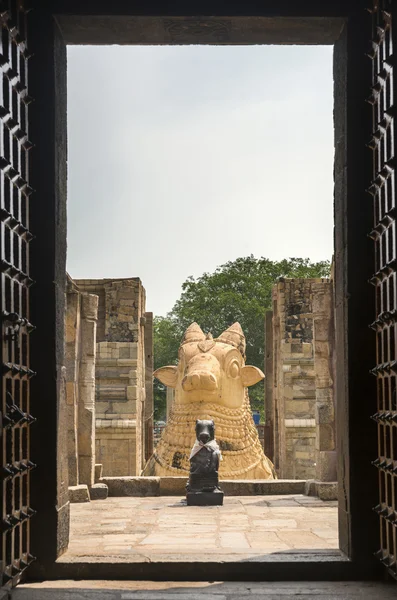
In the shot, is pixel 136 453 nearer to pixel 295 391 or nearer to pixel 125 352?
pixel 125 352

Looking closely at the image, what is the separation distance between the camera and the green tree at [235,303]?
37.5m

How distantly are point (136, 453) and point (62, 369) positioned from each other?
14743mm

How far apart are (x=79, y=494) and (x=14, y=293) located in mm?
6009

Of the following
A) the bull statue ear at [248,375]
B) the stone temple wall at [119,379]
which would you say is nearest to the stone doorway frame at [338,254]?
the bull statue ear at [248,375]

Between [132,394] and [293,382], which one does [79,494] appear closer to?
[293,382]

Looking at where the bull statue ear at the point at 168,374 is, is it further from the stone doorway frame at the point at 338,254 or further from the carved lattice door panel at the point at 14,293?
the carved lattice door panel at the point at 14,293

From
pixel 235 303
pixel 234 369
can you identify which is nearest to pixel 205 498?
pixel 234 369

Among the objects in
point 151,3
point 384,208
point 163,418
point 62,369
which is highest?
point 151,3

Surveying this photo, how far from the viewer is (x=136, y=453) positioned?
65.7ft

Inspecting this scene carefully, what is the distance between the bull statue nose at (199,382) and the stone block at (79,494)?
11.4 ft

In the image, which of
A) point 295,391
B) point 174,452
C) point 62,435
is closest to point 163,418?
point 295,391

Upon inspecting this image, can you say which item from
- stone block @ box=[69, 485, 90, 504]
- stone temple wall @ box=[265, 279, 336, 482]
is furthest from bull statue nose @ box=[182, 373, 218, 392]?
stone block @ box=[69, 485, 90, 504]

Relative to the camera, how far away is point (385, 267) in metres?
4.84

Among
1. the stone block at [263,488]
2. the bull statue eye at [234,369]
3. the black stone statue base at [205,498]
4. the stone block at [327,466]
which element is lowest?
the stone block at [263,488]
